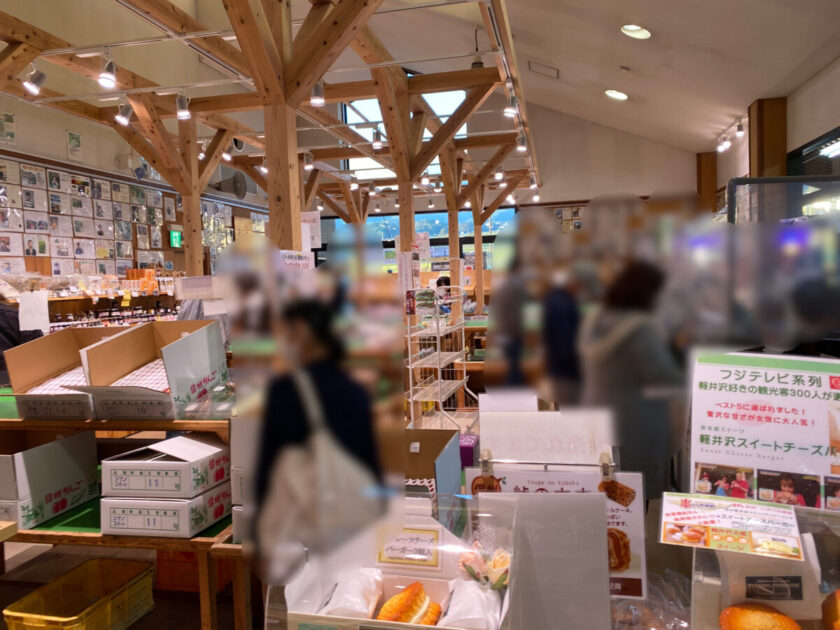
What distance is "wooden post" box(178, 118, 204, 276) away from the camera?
5.70 metres

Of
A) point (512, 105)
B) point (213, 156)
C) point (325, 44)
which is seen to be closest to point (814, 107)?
point (512, 105)

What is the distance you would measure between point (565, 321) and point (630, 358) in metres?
0.03

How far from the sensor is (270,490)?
0.24 m

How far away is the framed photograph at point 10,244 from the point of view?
680 centimetres

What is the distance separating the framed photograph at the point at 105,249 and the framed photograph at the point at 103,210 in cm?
34

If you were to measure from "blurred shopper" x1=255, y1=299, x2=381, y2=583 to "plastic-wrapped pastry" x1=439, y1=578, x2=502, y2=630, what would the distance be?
1232mm

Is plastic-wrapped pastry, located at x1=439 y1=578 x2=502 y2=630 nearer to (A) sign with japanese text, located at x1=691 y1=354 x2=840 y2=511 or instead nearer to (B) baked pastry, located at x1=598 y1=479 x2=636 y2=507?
(B) baked pastry, located at x1=598 y1=479 x2=636 y2=507

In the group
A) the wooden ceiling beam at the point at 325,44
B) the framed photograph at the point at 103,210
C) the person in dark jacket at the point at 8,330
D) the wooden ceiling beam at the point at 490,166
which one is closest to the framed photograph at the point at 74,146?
the framed photograph at the point at 103,210

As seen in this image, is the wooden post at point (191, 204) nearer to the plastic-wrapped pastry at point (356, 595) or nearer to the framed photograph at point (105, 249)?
the framed photograph at point (105, 249)

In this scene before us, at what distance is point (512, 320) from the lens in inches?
10.5

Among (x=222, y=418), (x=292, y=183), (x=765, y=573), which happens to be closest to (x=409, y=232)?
(x=292, y=183)

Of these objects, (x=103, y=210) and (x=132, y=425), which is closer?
(x=132, y=425)

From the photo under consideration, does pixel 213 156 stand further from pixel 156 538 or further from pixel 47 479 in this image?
pixel 156 538

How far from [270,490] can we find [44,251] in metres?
8.56
